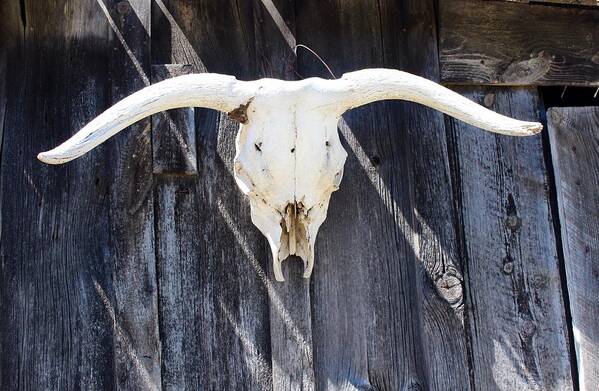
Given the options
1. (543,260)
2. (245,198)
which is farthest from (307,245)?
(543,260)

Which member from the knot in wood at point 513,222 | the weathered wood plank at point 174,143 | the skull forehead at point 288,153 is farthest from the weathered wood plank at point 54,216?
the knot in wood at point 513,222

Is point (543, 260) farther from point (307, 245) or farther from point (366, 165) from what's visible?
point (307, 245)

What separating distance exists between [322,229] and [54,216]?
0.94 m

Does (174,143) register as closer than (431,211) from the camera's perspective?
Yes

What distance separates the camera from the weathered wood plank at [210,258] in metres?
3.37

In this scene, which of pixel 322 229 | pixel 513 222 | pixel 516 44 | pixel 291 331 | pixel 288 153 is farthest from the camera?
pixel 516 44

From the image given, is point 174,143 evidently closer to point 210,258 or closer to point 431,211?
point 210,258

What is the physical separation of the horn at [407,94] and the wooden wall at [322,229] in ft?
1.59

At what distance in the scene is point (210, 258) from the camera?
345cm

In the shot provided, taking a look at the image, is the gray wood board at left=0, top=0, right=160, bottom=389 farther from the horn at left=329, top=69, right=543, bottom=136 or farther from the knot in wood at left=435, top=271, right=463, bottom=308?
the knot in wood at left=435, top=271, right=463, bottom=308

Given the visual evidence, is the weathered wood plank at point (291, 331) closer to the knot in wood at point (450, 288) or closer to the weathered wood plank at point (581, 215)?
the knot in wood at point (450, 288)

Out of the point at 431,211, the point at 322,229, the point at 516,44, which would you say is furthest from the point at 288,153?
the point at 516,44

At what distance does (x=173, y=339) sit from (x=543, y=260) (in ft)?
4.56

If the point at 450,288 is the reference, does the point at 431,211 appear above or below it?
above
